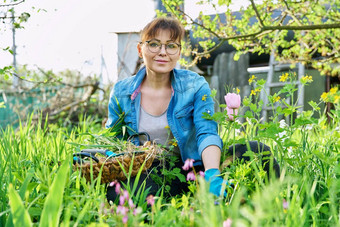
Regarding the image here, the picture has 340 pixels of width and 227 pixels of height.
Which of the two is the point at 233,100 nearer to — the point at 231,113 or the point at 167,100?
the point at 231,113

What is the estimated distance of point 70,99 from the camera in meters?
6.91

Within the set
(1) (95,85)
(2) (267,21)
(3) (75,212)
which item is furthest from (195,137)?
(1) (95,85)

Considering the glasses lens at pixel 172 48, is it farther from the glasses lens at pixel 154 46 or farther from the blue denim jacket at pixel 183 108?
the blue denim jacket at pixel 183 108

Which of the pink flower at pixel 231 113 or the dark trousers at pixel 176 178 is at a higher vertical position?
the pink flower at pixel 231 113

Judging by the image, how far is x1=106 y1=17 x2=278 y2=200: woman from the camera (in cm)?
229

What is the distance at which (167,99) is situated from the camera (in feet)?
8.01

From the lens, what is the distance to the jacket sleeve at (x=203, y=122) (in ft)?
6.75

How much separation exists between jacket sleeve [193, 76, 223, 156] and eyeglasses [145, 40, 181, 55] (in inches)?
8.9

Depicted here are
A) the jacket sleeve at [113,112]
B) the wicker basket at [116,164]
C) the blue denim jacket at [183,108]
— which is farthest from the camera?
the jacket sleeve at [113,112]

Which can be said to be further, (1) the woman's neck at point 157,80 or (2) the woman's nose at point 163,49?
(1) the woman's neck at point 157,80

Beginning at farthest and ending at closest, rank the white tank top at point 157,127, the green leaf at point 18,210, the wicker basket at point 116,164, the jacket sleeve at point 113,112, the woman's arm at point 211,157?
the jacket sleeve at point 113,112
the white tank top at point 157,127
the woman's arm at point 211,157
the wicker basket at point 116,164
the green leaf at point 18,210

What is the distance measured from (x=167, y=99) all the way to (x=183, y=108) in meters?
0.15

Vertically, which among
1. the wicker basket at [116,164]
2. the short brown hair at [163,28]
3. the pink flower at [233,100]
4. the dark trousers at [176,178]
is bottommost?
the dark trousers at [176,178]

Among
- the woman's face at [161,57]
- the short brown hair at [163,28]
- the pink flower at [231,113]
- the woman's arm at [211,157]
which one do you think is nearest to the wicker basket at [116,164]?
the woman's arm at [211,157]
